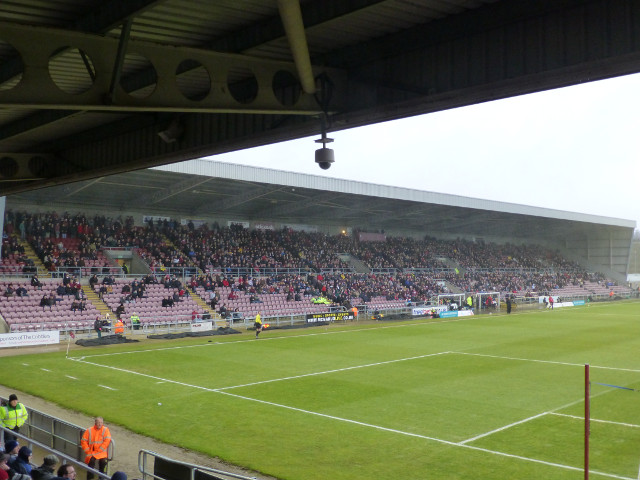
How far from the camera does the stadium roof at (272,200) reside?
40.0 metres

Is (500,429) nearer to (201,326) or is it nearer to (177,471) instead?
(177,471)

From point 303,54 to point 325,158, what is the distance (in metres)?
1.64

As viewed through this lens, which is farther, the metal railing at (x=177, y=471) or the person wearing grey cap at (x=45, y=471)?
the metal railing at (x=177, y=471)

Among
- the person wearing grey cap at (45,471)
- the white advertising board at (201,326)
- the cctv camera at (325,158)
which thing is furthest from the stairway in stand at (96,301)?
the cctv camera at (325,158)

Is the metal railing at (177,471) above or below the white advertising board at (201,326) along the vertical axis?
above

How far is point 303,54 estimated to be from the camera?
6.82 meters

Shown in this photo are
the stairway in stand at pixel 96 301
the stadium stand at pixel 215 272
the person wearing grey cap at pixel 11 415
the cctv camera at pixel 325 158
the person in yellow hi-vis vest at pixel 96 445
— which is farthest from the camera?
the stadium stand at pixel 215 272

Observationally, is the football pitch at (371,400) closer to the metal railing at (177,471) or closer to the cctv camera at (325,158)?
the metal railing at (177,471)

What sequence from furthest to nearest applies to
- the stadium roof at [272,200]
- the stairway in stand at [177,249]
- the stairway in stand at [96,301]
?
the stairway in stand at [177,249] → the stadium roof at [272,200] → the stairway in stand at [96,301]

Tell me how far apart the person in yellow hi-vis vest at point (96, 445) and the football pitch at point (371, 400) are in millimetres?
2957

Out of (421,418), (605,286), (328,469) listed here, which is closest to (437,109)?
(328,469)

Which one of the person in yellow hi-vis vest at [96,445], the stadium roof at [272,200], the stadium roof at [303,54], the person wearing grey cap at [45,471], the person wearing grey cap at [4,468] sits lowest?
the person in yellow hi-vis vest at [96,445]

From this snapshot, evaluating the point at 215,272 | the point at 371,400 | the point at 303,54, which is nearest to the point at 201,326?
the point at 215,272

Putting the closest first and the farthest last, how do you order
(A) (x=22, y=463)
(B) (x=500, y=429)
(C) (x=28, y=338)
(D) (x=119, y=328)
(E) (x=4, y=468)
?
(E) (x=4, y=468)
(A) (x=22, y=463)
(B) (x=500, y=429)
(C) (x=28, y=338)
(D) (x=119, y=328)
